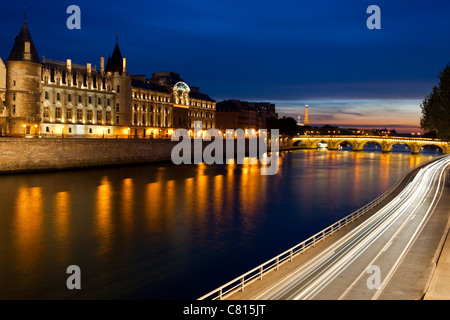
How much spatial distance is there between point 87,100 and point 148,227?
5074 centimetres

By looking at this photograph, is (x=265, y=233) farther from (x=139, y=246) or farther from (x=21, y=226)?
(x=21, y=226)

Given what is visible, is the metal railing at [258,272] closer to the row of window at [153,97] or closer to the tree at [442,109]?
the tree at [442,109]

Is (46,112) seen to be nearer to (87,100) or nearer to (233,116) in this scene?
(87,100)

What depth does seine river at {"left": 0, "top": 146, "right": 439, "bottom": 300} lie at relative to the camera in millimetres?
17297

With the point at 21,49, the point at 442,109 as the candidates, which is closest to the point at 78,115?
the point at 21,49

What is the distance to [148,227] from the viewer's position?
1043 inches

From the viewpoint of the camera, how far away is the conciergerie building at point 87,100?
5562 cm

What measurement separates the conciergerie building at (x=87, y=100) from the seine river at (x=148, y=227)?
43.2 ft

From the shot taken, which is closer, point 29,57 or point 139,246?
point 139,246

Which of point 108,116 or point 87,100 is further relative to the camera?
point 108,116

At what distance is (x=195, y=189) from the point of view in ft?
141

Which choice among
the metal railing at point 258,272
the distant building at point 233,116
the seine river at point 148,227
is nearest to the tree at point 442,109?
the seine river at point 148,227
